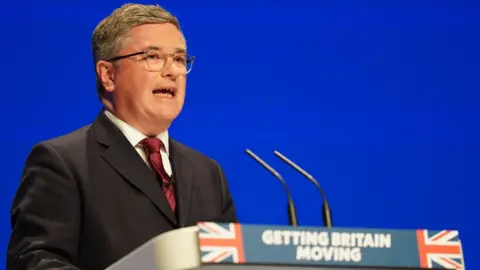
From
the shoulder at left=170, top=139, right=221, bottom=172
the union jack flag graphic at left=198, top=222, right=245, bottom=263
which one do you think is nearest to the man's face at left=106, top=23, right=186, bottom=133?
the shoulder at left=170, top=139, right=221, bottom=172

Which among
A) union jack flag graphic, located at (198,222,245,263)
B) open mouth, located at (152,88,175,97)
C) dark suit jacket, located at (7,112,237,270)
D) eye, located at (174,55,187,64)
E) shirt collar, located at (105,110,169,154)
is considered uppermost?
eye, located at (174,55,187,64)

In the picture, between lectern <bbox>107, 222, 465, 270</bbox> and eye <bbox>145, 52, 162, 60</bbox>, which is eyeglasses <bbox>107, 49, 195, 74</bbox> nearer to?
eye <bbox>145, 52, 162, 60</bbox>

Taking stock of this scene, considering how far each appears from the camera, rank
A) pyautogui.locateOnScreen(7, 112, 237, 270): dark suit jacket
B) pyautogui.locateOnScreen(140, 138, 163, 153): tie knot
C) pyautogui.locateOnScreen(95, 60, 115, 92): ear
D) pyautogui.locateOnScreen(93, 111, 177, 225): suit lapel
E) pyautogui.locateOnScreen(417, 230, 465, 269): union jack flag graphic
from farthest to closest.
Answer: pyautogui.locateOnScreen(95, 60, 115, 92): ear, pyautogui.locateOnScreen(140, 138, 163, 153): tie knot, pyautogui.locateOnScreen(93, 111, 177, 225): suit lapel, pyautogui.locateOnScreen(7, 112, 237, 270): dark suit jacket, pyautogui.locateOnScreen(417, 230, 465, 269): union jack flag graphic

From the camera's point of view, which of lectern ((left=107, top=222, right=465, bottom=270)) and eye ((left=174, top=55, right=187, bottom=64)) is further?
eye ((left=174, top=55, right=187, bottom=64))

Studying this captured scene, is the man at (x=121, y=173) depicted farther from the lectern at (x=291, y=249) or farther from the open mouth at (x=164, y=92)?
the lectern at (x=291, y=249)

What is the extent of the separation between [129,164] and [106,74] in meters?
0.35

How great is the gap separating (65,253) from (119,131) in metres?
0.45

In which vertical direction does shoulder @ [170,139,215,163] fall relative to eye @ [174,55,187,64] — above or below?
below

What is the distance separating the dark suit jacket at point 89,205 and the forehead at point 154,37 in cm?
25

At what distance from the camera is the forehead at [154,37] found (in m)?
2.89

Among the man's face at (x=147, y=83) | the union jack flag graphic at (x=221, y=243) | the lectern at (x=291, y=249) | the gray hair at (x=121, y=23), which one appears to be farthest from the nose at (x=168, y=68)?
the union jack flag graphic at (x=221, y=243)

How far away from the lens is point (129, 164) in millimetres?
2742

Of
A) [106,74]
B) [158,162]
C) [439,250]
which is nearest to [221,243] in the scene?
[439,250]

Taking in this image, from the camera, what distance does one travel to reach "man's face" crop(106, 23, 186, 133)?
2857 mm
